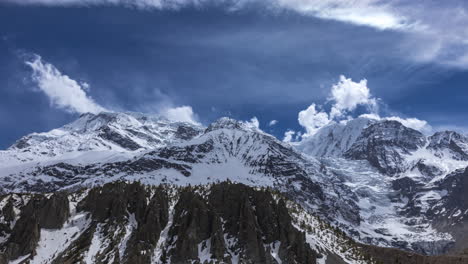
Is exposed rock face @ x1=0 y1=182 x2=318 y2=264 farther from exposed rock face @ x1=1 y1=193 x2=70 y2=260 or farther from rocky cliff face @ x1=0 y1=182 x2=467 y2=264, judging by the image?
exposed rock face @ x1=1 y1=193 x2=70 y2=260

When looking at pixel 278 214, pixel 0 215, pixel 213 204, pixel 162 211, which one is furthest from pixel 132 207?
pixel 278 214

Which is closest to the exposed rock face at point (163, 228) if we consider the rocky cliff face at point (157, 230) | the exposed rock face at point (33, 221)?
the rocky cliff face at point (157, 230)

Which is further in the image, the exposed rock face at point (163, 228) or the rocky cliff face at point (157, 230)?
the rocky cliff face at point (157, 230)

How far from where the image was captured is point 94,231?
150m

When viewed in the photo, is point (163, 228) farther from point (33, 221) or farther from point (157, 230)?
point (33, 221)

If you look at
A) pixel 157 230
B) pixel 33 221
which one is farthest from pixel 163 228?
pixel 33 221

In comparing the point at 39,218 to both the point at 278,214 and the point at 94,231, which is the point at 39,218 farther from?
the point at 278,214

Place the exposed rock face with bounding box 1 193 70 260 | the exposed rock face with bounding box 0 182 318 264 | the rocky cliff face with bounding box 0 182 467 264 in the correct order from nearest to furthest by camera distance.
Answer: the exposed rock face with bounding box 1 193 70 260 → the exposed rock face with bounding box 0 182 318 264 → the rocky cliff face with bounding box 0 182 467 264

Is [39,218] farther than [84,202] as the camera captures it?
No

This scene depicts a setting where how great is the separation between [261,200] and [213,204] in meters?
19.1

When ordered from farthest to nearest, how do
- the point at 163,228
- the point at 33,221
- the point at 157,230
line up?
1. the point at 163,228
2. the point at 157,230
3. the point at 33,221

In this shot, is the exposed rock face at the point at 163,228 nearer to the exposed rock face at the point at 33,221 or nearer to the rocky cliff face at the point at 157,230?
the rocky cliff face at the point at 157,230

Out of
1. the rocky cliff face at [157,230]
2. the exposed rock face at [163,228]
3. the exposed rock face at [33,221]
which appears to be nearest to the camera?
the exposed rock face at [33,221]

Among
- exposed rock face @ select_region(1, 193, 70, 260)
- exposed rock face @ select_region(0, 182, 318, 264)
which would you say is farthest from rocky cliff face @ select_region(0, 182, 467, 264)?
exposed rock face @ select_region(1, 193, 70, 260)
